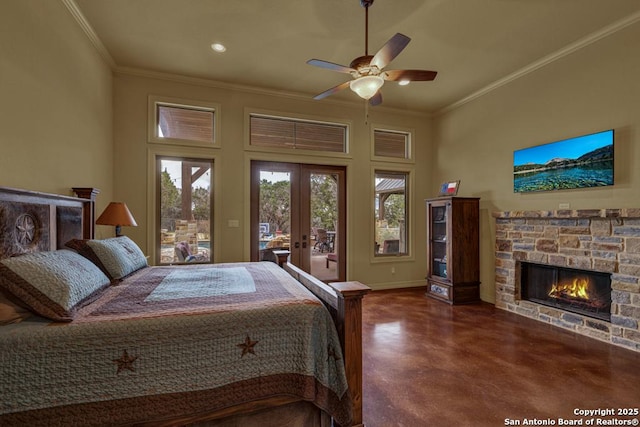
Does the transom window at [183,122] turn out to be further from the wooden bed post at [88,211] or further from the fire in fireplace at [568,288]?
the fire in fireplace at [568,288]

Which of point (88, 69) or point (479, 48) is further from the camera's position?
point (479, 48)

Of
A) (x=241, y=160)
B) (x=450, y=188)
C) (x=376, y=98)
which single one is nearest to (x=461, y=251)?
(x=450, y=188)

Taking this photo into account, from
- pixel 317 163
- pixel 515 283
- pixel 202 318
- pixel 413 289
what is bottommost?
pixel 413 289

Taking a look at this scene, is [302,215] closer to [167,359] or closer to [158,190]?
[158,190]

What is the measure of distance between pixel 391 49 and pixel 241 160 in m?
2.89

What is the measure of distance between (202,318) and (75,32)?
3.28 metres

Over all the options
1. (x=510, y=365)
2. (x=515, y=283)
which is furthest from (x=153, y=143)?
(x=515, y=283)

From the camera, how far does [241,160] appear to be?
453 cm

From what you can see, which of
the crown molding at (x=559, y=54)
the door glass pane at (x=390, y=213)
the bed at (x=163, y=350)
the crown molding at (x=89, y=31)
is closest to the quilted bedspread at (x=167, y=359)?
the bed at (x=163, y=350)

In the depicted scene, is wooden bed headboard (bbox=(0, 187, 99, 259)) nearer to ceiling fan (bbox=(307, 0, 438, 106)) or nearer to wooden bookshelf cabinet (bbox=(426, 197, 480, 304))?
ceiling fan (bbox=(307, 0, 438, 106))

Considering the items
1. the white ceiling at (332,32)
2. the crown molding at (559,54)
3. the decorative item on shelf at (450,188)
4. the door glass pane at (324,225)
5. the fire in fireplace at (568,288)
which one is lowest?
the fire in fireplace at (568,288)

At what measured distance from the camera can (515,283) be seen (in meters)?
4.10

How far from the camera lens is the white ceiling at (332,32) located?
283 cm

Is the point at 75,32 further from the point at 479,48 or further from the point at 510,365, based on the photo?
the point at 510,365
